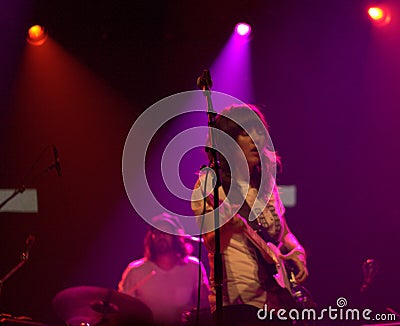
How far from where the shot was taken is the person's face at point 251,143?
327 cm

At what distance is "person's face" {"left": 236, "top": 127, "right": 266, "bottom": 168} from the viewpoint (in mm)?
3268

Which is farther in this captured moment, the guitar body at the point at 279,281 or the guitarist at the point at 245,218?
the guitar body at the point at 279,281

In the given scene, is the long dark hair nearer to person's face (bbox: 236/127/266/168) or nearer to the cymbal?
the cymbal

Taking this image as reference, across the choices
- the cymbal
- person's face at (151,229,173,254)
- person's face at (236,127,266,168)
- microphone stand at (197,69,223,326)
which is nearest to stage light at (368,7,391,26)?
person's face at (236,127,266,168)

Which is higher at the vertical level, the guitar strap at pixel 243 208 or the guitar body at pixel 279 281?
the guitar strap at pixel 243 208

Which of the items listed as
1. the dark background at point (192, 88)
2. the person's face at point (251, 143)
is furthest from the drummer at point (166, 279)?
the person's face at point (251, 143)

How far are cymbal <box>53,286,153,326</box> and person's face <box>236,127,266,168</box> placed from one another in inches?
44.5

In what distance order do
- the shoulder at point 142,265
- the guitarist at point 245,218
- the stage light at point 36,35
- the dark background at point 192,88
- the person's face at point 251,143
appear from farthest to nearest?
the stage light at point 36,35, the dark background at point 192,88, the shoulder at point 142,265, the person's face at point 251,143, the guitarist at point 245,218

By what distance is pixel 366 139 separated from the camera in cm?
552

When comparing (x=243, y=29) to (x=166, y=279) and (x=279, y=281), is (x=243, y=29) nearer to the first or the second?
(x=166, y=279)

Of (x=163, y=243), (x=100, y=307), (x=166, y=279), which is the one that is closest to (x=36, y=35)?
(x=163, y=243)

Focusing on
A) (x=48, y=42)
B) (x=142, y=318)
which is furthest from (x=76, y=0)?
(x=142, y=318)

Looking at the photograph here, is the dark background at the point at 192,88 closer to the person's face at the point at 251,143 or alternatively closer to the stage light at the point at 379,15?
the stage light at the point at 379,15

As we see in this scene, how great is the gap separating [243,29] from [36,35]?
213cm
